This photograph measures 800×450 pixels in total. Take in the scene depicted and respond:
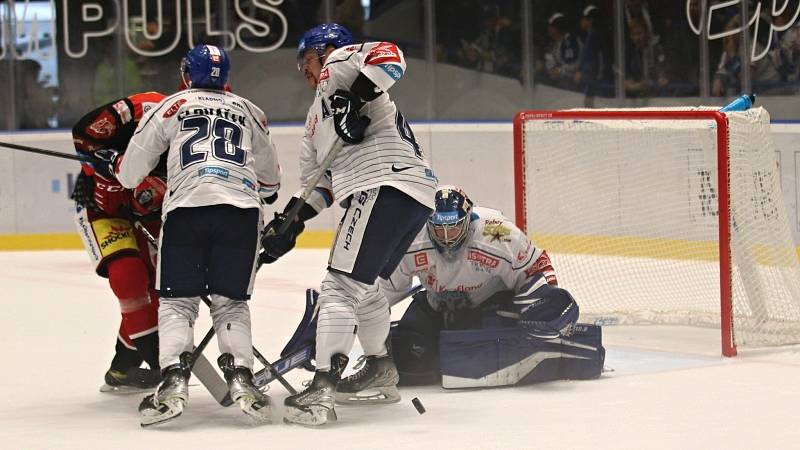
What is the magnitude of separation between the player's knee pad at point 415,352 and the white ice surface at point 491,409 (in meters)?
0.08

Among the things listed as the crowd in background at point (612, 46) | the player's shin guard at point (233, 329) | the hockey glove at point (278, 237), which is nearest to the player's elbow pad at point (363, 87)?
the hockey glove at point (278, 237)

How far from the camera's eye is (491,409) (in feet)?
14.2

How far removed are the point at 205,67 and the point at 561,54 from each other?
589 centimetres

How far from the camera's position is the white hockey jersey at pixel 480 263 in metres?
4.75

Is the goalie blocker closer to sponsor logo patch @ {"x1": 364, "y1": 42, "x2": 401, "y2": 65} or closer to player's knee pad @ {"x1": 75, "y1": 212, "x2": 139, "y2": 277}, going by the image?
player's knee pad @ {"x1": 75, "y1": 212, "x2": 139, "y2": 277}

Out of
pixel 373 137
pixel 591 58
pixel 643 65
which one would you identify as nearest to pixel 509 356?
pixel 373 137

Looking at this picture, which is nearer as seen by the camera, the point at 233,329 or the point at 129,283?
the point at 233,329

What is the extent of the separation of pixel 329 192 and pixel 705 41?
16.8 ft

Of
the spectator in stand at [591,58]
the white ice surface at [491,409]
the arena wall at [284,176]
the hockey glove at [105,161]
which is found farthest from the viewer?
the spectator in stand at [591,58]

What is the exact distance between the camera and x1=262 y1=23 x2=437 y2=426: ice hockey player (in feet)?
13.5

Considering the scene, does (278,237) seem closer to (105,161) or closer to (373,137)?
(373,137)

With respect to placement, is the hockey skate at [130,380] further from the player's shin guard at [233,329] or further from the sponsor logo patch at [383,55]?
the sponsor logo patch at [383,55]

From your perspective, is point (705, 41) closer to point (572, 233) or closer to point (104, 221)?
point (572, 233)

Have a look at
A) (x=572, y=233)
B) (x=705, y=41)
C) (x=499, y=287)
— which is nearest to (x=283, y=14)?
(x=705, y=41)
